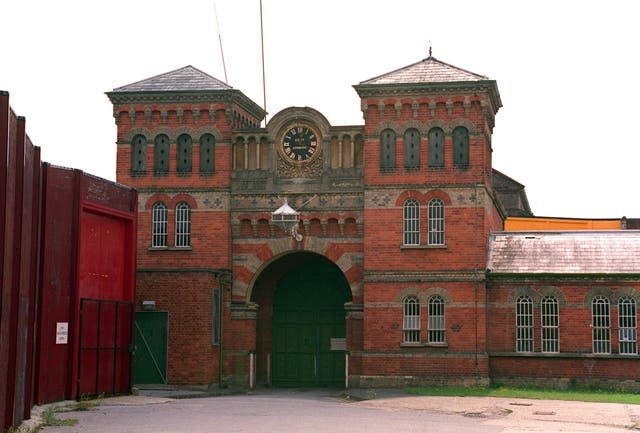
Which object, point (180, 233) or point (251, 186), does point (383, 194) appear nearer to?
point (251, 186)

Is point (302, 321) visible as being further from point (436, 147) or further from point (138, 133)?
point (138, 133)

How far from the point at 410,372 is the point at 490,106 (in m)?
9.76

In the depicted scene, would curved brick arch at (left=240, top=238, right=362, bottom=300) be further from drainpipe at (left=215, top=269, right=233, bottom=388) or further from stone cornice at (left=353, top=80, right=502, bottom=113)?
stone cornice at (left=353, top=80, right=502, bottom=113)

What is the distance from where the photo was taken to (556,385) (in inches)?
1446

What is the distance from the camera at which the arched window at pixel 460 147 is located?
37375mm

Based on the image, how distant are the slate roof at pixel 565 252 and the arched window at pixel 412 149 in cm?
421

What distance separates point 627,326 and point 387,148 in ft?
32.8

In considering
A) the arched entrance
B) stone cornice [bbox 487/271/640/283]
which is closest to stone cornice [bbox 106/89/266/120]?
the arched entrance

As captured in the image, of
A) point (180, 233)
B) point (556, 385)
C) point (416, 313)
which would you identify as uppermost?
point (180, 233)

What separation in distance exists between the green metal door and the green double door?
17.3 feet

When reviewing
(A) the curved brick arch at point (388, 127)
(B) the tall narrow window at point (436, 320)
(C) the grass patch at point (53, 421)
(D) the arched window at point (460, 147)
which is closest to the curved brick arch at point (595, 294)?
(B) the tall narrow window at point (436, 320)

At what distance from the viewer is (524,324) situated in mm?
37250

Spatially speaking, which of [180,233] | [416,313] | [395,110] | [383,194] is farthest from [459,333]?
[180,233]

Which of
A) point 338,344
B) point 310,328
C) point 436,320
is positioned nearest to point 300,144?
point 310,328
